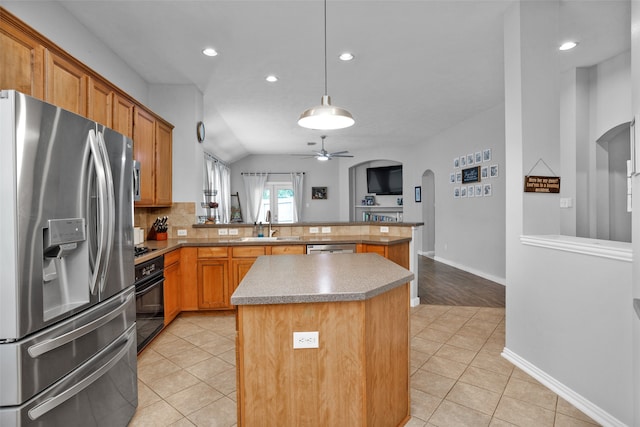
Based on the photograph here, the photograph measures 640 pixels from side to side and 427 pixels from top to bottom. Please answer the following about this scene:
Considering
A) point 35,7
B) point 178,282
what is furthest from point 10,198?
point 178,282

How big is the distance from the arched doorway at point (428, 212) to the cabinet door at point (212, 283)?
5516 millimetres

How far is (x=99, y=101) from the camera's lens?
102 inches

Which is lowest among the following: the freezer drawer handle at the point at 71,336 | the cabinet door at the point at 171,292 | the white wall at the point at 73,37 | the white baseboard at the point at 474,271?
the white baseboard at the point at 474,271

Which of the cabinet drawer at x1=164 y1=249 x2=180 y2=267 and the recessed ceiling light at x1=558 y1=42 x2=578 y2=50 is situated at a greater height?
the recessed ceiling light at x1=558 y1=42 x2=578 y2=50

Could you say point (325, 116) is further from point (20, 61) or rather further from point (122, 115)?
point (122, 115)

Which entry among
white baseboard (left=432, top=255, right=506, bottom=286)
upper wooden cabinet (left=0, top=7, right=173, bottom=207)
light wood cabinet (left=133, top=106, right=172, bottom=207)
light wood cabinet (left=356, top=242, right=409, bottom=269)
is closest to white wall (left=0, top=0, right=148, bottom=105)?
upper wooden cabinet (left=0, top=7, right=173, bottom=207)

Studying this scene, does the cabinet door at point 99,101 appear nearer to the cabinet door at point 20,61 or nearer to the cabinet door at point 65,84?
the cabinet door at point 65,84

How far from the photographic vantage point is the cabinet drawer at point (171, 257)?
320cm

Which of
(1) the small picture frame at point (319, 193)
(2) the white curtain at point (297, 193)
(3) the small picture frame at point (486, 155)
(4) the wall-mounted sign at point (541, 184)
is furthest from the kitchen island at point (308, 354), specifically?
(1) the small picture frame at point (319, 193)

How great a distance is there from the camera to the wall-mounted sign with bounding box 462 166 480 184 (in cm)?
552

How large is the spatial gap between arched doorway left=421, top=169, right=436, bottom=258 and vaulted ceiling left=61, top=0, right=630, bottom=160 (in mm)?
2749

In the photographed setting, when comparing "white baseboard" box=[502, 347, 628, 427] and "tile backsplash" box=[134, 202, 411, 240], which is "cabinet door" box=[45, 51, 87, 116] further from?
"white baseboard" box=[502, 347, 628, 427]

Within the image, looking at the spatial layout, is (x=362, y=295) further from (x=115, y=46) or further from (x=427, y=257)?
(x=427, y=257)

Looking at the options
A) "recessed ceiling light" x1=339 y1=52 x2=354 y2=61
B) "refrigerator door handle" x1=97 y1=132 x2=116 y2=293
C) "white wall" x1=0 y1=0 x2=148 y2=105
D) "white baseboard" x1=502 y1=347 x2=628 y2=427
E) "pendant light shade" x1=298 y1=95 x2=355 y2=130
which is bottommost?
"white baseboard" x1=502 y1=347 x2=628 y2=427
